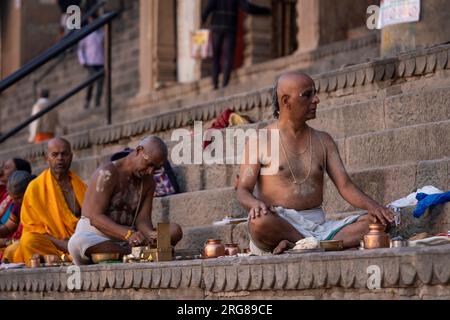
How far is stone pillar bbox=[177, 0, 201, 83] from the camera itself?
61.0 ft

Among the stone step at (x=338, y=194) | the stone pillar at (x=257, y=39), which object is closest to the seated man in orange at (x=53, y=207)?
the stone step at (x=338, y=194)

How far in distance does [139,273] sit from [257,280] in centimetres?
116

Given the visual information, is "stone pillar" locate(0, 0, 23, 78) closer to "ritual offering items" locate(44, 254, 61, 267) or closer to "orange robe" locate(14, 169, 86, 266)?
"orange robe" locate(14, 169, 86, 266)

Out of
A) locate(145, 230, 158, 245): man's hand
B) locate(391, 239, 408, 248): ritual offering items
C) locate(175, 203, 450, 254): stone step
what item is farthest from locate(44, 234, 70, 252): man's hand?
locate(391, 239, 408, 248): ritual offering items

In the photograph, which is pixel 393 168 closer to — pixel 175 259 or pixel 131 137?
pixel 175 259

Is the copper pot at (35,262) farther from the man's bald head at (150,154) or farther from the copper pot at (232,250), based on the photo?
the copper pot at (232,250)

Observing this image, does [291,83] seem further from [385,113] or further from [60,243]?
[60,243]

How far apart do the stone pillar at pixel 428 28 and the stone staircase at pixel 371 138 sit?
761mm

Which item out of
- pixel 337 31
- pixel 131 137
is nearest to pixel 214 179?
pixel 131 137

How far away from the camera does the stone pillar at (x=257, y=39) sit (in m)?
18.2

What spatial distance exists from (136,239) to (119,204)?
2.21 ft

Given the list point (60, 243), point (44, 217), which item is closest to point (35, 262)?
point (60, 243)

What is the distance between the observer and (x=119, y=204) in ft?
30.3
